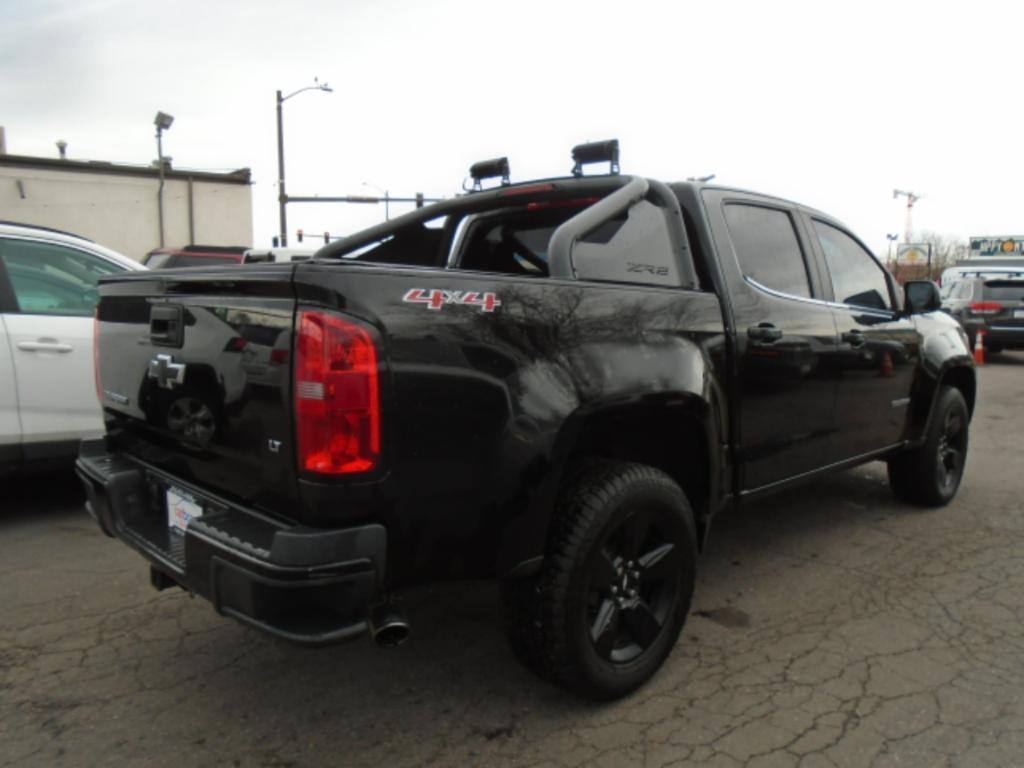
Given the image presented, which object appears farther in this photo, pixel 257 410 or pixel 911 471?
pixel 911 471

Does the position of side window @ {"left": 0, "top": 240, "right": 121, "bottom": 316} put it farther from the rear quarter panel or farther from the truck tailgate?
the rear quarter panel

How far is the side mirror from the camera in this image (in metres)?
4.46

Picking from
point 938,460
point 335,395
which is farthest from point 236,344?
point 938,460

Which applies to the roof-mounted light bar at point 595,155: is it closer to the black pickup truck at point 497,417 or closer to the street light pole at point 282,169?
the black pickup truck at point 497,417

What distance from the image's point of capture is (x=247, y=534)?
206cm

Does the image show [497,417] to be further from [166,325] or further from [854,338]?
[854,338]

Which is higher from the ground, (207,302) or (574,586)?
(207,302)

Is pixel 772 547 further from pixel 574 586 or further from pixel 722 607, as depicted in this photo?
pixel 574 586

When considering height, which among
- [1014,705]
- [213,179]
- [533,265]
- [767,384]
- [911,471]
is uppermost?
[213,179]

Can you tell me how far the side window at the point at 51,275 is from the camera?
4.39 metres

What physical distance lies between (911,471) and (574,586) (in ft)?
10.8

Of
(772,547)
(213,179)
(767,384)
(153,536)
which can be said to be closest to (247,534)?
(153,536)

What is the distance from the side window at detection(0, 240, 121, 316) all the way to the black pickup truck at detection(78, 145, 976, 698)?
1867mm

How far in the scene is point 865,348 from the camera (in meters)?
3.91
